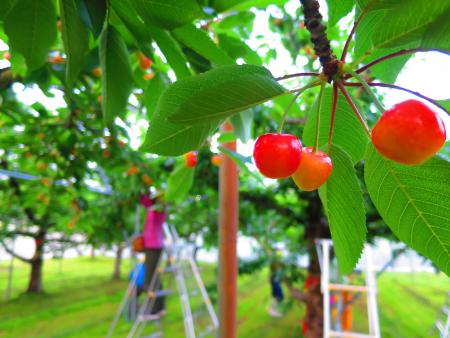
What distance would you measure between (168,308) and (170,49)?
665cm

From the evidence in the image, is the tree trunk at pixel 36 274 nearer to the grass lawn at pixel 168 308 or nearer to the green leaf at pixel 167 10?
the grass lawn at pixel 168 308

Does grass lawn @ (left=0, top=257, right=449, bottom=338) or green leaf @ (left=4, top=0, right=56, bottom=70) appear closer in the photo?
green leaf @ (left=4, top=0, right=56, bottom=70)

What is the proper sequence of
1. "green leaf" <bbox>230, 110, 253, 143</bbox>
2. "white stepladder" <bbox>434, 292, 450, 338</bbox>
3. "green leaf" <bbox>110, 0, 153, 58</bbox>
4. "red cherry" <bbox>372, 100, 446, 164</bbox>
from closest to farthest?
"red cherry" <bbox>372, 100, 446, 164</bbox> → "green leaf" <bbox>110, 0, 153, 58</bbox> → "green leaf" <bbox>230, 110, 253, 143</bbox> → "white stepladder" <bbox>434, 292, 450, 338</bbox>

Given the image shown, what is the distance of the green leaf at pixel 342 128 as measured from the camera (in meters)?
0.42

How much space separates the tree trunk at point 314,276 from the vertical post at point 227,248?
212 centimetres

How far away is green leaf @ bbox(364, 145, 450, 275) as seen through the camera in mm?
332

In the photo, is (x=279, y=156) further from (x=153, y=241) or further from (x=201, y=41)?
(x=153, y=241)

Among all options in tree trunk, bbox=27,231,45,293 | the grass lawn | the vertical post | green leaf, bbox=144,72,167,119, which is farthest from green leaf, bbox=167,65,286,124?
tree trunk, bbox=27,231,45,293

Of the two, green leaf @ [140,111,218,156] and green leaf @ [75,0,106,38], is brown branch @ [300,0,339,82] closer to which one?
green leaf @ [140,111,218,156]

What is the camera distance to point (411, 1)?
30 centimetres

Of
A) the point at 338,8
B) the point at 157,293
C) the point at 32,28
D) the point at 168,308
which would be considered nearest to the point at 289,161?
the point at 338,8

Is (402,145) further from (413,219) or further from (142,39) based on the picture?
(142,39)

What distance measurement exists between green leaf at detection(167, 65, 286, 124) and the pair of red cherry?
48 millimetres

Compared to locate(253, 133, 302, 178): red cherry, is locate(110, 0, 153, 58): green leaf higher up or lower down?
higher up
